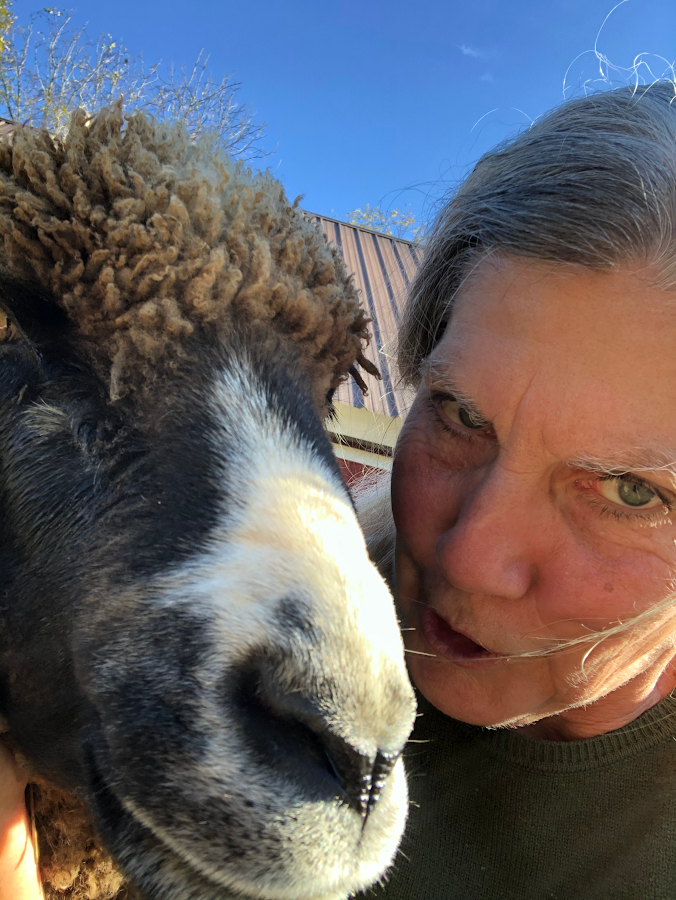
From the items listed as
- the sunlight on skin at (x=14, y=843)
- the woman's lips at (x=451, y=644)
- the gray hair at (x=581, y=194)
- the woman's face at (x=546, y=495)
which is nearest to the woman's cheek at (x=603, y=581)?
the woman's face at (x=546, y=495)

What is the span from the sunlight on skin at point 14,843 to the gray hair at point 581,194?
6.71 feet

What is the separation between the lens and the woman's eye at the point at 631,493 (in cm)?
187

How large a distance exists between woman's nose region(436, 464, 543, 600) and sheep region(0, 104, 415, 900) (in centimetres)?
42

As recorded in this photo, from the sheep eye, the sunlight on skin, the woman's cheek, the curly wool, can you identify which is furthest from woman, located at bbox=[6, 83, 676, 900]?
the sheep eye

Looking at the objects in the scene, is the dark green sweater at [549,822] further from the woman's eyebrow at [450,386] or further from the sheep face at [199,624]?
the woman's eyebrow at [450,386]

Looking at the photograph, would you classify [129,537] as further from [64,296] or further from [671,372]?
[671,372]

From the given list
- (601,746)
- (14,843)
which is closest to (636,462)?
(601,746)

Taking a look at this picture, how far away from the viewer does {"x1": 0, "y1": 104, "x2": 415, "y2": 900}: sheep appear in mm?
1362

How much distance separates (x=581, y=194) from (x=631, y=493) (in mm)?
905

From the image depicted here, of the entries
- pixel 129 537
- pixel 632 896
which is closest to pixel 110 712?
pixel 129 537

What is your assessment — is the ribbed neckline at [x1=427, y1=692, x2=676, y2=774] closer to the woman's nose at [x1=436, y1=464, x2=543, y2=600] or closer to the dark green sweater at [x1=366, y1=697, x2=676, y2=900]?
the dark green sweater at [x1=366, y1=697, x2=676, y2=900]

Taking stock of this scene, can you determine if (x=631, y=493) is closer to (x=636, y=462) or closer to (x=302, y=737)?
(x=636, y=462)

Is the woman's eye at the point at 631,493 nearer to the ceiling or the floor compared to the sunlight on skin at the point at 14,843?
nearer to the ceiling

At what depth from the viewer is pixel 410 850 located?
2.23 metres
